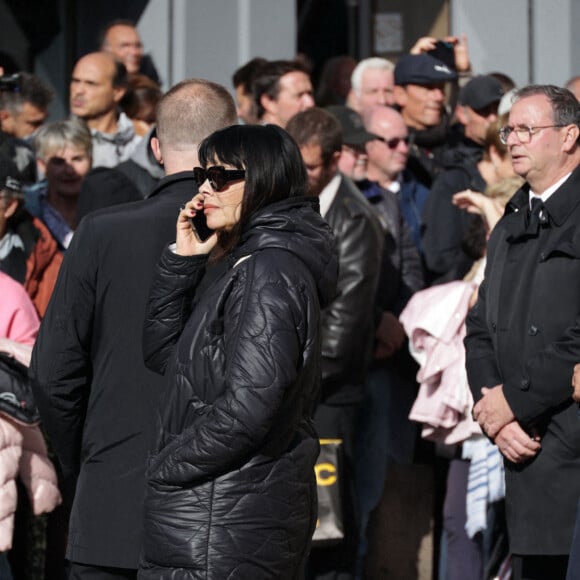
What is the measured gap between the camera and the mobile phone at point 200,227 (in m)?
4.19

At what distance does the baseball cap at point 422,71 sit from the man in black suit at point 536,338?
3038mm

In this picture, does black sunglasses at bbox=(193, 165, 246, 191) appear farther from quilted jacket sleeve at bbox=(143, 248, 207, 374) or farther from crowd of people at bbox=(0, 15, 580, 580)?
quilted jacket sleeve at bbox=(143, 248, 207, 374)

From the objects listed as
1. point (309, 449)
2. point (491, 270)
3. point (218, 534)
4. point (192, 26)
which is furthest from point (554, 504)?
point (192, 26)

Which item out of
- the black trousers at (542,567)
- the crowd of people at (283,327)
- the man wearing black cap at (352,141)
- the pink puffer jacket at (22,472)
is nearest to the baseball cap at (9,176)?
the crowd of people at (283,327)

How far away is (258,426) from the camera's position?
12.3 feet

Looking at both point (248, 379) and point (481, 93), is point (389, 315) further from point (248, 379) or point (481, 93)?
point (248, 379)

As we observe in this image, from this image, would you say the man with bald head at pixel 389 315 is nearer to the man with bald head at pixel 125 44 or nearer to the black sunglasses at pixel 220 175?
the man with bald head at pixel 125 44

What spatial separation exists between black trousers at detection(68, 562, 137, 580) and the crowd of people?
1cm

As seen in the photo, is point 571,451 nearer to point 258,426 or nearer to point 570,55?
point 258,426

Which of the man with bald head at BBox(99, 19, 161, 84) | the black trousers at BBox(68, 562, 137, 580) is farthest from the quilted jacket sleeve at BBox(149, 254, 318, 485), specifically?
the man with bald head at BBox(99, 19, 161, 84)

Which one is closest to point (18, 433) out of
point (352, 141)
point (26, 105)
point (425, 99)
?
point (352, 141)

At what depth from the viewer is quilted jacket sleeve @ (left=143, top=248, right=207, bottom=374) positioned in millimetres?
4172

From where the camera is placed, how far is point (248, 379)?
374 cm

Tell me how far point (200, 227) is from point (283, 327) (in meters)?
0.60
